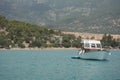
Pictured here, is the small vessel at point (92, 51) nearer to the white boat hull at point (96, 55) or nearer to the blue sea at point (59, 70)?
the white boat hull at point (96, 55)

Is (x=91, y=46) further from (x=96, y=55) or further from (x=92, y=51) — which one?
(x=96, y=55)

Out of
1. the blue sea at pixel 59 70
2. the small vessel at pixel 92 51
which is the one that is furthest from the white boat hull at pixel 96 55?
the blue sea at pixel 59 70

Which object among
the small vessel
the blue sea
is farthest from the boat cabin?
the blue sea

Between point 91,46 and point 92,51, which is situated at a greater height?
point 91,46

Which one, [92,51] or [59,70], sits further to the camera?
[92,51]

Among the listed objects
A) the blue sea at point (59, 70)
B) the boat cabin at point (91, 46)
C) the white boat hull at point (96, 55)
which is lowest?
the blue sea at point (59, 70)

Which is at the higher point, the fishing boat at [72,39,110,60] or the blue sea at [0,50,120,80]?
the fishing boat at [72,39,110,60]

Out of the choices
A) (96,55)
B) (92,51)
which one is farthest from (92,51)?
(96,55)

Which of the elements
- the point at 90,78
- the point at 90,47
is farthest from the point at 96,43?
the point at 90,78

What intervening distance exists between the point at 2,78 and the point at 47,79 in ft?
20.8

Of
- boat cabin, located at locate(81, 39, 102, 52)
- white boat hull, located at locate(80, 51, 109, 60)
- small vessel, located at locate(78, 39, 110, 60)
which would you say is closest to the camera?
white boat hull, located at locate(80, 51, 109, 60)

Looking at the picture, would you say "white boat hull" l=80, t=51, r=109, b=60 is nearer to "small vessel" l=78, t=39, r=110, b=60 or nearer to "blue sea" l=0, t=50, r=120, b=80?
"small vessel" l=78, t=39, r=110, b=60

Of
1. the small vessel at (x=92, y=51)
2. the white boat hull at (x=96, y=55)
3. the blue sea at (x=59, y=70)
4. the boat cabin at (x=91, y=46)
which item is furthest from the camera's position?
the boat cabin at (x=91, y=46)

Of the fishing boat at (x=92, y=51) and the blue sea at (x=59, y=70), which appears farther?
the fishing boat at (x=92, y=51)
